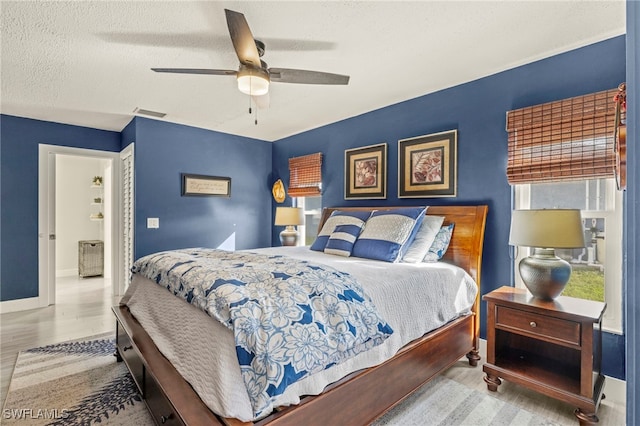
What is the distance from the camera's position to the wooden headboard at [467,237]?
8.76 ft

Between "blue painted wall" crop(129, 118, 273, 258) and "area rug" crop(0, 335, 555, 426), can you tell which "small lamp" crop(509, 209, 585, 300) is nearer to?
"area rug" crop(0, 335, 555, 426)

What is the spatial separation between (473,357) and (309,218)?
291 cm

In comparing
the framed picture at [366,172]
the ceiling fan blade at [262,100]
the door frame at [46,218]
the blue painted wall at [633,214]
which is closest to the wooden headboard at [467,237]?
the framed picture at [366,172]

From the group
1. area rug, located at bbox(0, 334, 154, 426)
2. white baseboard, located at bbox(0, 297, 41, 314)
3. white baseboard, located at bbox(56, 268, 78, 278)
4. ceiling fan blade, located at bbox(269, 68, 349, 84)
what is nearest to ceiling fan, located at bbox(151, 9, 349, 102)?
ceiling fan blade, located at bbox(269, 68, 349, 84)

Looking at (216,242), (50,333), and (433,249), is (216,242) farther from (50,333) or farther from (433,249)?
(433,249)

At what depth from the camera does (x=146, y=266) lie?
2.31 metres

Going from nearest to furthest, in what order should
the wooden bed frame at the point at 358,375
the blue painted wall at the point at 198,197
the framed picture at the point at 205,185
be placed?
the wooden bed frame at the point at 358,375 → the blue painted wall at the point at 198,197 → the framed picture at the point at 205,185

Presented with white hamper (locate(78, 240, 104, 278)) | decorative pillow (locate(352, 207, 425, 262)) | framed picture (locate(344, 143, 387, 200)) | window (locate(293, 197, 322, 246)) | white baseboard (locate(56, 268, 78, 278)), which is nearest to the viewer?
decorative pillow (locate(352, 207, 425, 262))

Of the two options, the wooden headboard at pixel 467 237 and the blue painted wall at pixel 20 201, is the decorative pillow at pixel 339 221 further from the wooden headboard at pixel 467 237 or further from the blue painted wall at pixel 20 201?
the blue painted wall at pixel 20 201

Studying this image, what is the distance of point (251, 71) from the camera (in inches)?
80.4

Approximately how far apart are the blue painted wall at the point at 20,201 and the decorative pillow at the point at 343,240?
3.94 meters

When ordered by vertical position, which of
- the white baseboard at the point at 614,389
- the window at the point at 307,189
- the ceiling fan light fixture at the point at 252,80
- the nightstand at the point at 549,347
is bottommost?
the white baseboard at the point at 614,389

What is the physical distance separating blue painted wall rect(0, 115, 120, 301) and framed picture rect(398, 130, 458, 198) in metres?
4.54

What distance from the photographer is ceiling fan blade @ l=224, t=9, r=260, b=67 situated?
1.65m
